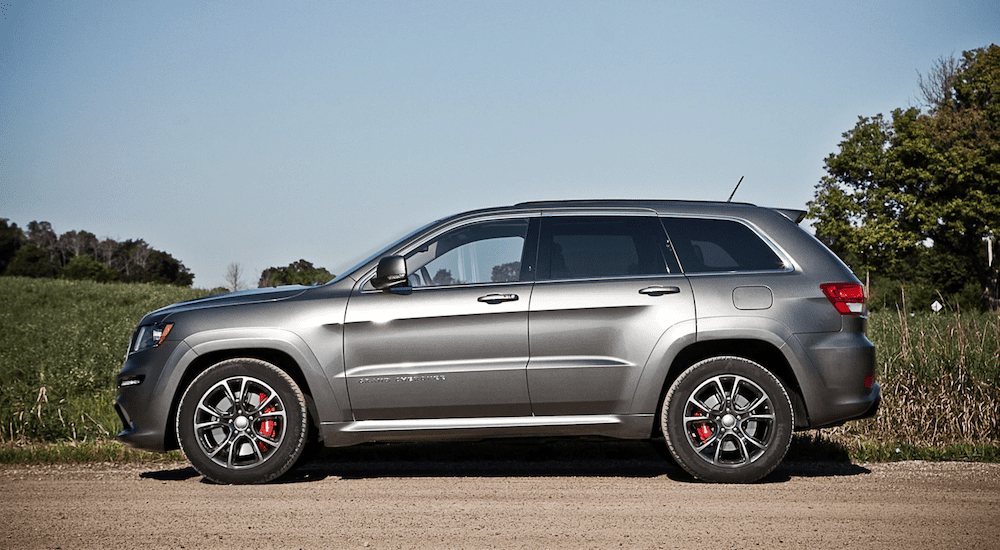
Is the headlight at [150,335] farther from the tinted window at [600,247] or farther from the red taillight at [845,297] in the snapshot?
the red taillight at [845,297]

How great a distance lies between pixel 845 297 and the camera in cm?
611

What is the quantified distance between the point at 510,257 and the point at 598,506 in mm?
1959

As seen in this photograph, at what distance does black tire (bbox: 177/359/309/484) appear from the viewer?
609 centimetres

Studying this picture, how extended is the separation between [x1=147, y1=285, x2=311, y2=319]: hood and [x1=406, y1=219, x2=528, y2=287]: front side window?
88 cm

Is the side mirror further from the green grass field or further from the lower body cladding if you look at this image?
the green grass field

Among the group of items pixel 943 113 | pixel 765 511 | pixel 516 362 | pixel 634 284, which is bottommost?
pixel 765 511

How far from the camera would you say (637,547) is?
14.2 ft

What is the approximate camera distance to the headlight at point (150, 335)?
626 cm

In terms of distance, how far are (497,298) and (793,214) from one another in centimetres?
240

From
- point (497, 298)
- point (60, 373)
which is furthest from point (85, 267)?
point (497, 298)

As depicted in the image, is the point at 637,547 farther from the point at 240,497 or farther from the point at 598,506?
the point at 240,497

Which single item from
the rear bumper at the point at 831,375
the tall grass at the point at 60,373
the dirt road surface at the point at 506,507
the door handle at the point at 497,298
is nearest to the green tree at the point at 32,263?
the tall grass at the point at 60,373

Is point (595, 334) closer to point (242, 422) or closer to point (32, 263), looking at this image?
point (242, 422)

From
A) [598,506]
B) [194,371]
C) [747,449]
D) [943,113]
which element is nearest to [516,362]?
[598,506]
